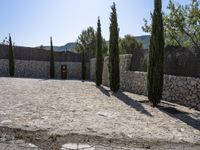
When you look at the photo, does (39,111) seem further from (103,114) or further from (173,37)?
(173,37)

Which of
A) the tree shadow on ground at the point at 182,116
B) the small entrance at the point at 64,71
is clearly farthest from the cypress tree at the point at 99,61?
the small entrance at the point at 64,71

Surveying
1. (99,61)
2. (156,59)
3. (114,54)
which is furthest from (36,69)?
(156,59)

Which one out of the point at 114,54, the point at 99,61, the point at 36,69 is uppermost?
the point at 114,54

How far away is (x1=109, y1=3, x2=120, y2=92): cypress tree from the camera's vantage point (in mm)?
15852

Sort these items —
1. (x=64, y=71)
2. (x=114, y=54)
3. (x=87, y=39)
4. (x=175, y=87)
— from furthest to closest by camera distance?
(x=87, y=39), (x=64, y=71), (x=114, y=54), (x=175, y=87)

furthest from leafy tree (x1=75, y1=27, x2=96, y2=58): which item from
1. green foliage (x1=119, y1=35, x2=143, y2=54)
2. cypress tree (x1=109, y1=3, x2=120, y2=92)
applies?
cypress tree (x1=109, y1=3, x2=120, y2=92)

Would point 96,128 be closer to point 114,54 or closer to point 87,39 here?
point 114,54

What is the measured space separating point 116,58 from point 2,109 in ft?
30.1

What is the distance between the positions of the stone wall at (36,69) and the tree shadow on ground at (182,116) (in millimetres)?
20940

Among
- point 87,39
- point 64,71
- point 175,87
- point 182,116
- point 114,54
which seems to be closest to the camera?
point 182,116

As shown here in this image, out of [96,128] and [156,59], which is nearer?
[96,128]

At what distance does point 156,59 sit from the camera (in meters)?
10.7

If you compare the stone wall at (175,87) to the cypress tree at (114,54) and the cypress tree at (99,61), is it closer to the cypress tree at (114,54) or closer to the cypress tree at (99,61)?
the cypress tree at (114,54)

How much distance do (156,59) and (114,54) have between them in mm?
5593
